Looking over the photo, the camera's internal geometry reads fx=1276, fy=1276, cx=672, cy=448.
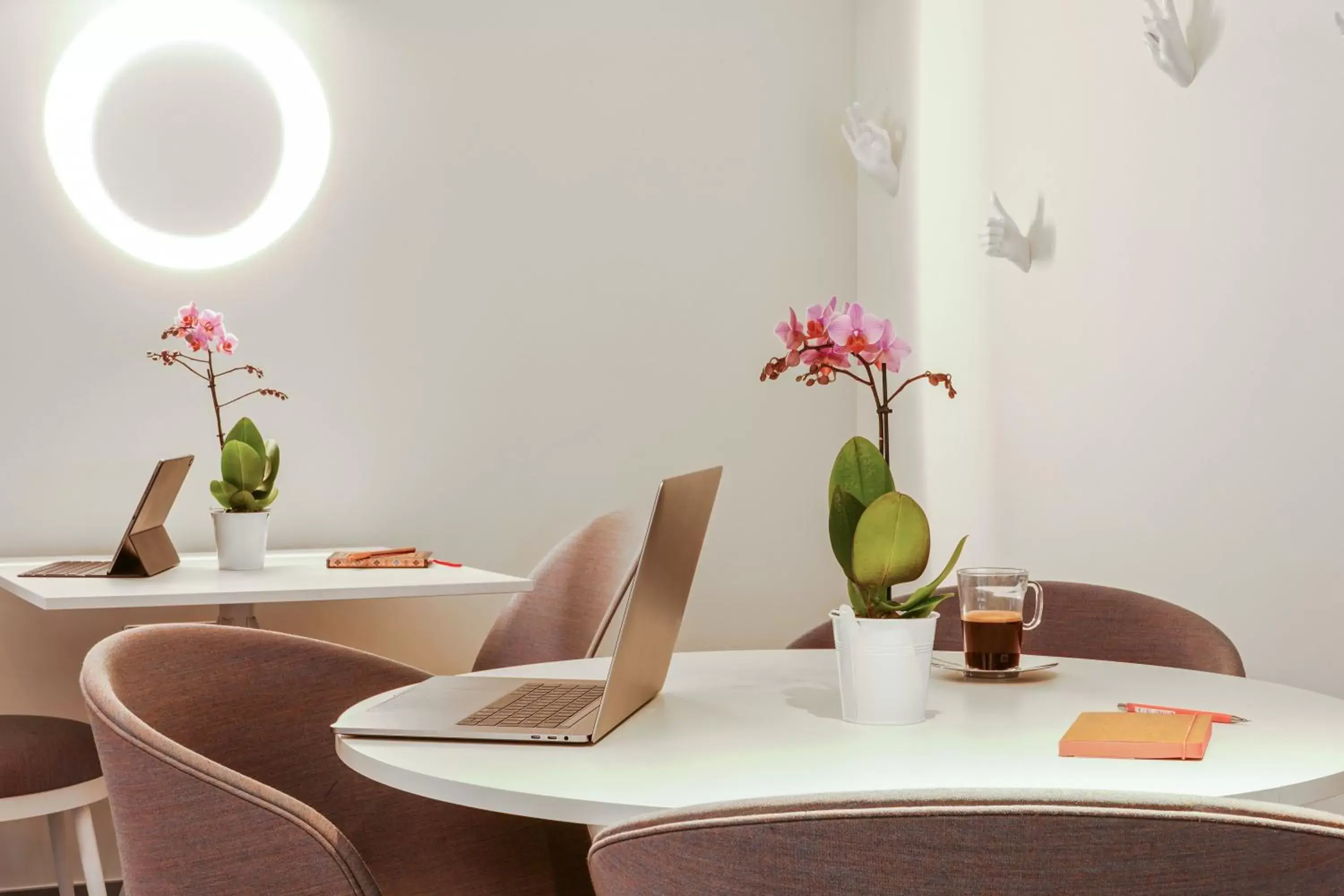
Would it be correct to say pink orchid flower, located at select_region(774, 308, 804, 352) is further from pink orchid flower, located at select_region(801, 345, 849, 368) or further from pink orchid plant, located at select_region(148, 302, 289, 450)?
pink orchid plant, located at select_region(148, 302, 289, 450)

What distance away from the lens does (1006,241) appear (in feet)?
9.36

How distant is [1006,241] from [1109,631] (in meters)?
1.20

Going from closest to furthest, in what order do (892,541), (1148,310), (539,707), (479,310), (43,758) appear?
(892,541), (539,707), (43,758), (1148,310), (479,310)

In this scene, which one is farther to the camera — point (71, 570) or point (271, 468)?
point (271, 468)

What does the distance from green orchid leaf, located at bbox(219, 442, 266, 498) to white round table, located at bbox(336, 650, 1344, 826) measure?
146 centimetres

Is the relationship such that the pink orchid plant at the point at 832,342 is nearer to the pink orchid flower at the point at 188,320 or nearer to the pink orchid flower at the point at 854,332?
the pink orchid flower at the point at 854,332

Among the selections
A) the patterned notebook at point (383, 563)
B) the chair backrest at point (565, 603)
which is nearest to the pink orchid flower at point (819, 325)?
the chair backrest at point (565, 603)

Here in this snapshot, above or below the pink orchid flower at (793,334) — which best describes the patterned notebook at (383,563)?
below

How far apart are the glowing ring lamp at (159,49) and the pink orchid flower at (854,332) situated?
2312mm

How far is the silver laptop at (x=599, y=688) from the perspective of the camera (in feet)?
3.85

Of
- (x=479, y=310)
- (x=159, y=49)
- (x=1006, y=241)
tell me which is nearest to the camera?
(x=1006, y=241)

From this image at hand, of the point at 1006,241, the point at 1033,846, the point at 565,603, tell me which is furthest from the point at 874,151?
the point at 1033,846

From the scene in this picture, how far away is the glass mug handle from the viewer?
1.57 meters

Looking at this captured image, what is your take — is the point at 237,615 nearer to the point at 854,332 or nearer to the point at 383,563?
the point at 383,563
